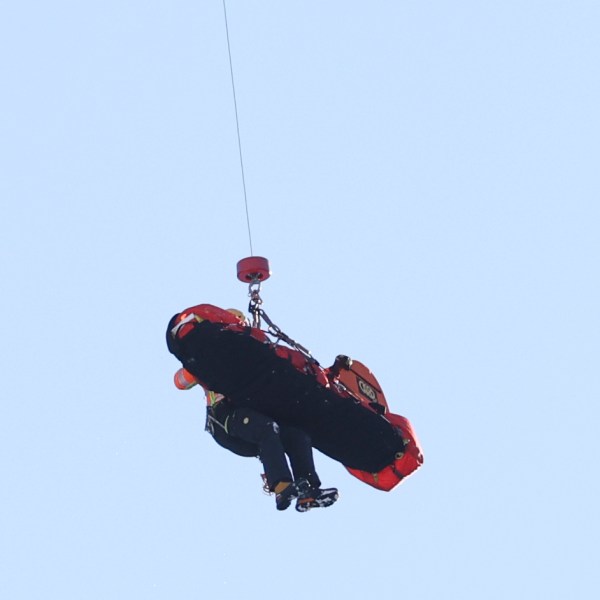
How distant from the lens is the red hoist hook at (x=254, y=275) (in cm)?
1966

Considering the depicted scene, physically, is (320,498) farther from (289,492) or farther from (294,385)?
(294,385)

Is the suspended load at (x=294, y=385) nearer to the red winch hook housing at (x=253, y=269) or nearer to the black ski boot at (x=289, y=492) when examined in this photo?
the red winch hook housing at (x=253, y=269)

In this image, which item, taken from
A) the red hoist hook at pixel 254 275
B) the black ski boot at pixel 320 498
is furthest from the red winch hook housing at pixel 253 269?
the black ski boot at pixel 320 498

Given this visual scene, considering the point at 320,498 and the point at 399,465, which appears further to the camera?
the point at 399,465

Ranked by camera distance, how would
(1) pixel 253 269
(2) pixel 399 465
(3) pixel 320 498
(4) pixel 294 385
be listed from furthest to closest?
1. (2) pixel 399 465
2. (1) pixel 253 269
3. (4) pixel 294 385
4. (3) pixel 320 498

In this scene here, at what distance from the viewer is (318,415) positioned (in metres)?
19.5

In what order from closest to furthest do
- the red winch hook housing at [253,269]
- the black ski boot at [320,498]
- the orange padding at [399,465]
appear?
the black ski boot at [320,498]
the red winch hook housing at [253,269]
the orange padding at [399,465]

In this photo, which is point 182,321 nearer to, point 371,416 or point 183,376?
point 183,376

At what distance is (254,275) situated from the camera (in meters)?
19.7

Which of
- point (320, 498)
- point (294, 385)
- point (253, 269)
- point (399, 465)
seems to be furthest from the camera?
point (399, 465)

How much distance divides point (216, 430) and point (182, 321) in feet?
4.79

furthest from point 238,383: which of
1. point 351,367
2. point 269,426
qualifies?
point 351,367

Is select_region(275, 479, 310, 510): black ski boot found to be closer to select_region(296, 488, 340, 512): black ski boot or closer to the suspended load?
select_region(296, 488, 340, 512): black ski boot

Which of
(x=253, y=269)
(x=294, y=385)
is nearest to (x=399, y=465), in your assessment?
(x=294, y=385)
